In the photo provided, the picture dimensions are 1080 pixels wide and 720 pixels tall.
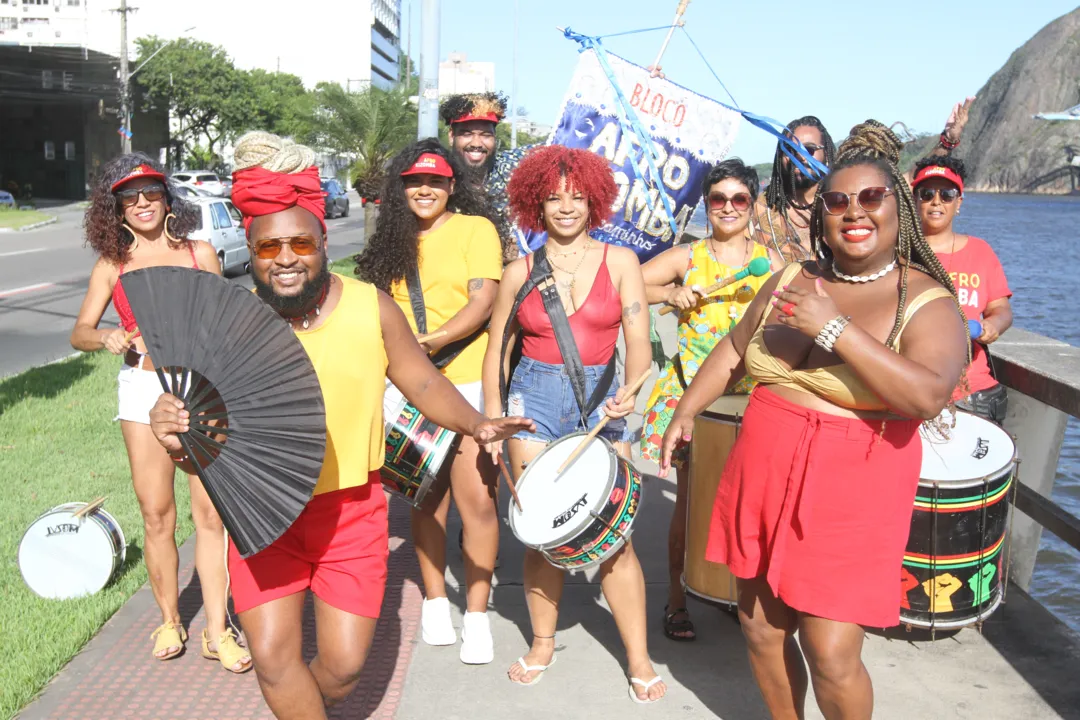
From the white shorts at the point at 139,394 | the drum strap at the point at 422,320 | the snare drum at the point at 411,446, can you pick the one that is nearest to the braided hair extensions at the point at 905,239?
the snare drum at the point at 411,446

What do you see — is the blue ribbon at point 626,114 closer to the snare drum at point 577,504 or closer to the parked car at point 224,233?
the snare drum at point 577,504

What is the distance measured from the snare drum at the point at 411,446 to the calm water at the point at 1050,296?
4.15 metres

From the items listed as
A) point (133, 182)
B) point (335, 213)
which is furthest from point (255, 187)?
point (335, 213)

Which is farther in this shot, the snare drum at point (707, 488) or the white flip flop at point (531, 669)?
the white flip flop at point (531, 669)

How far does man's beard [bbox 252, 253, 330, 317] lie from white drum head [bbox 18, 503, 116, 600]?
7.80ft

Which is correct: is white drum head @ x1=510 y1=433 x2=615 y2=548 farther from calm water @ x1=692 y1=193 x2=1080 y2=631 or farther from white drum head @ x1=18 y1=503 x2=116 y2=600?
calm water @ x1=692 y1=193 x2=1080 y2=631

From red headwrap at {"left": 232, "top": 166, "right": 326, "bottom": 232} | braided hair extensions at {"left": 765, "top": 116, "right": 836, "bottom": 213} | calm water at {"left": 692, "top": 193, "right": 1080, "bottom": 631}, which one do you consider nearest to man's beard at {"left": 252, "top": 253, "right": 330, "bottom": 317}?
red headwrap at {"left": 232, "top": 166, "right": 326, "bottom": 232}

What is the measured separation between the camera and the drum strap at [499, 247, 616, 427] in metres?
4.28

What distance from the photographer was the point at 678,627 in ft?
15.4

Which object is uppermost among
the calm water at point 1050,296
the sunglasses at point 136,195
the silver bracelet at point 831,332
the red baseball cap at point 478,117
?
the red baseball cap at point 478,117

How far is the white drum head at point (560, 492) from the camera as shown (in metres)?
3.80

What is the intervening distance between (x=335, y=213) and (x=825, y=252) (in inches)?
1529

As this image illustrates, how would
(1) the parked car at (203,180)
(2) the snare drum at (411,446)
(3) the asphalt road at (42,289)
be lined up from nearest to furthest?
1. (2) the snare drum at (411,446)
2. (3) the asphalt road at (42,289)
3. (1) the parked car at (203,180)

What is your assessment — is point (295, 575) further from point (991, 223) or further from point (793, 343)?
point (991, 223)
